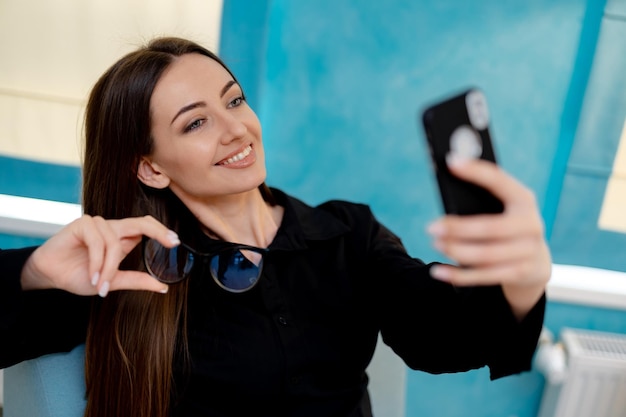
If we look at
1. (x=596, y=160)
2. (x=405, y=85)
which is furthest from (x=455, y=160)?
(x=596, y=160)

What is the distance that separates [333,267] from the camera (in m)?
1.23

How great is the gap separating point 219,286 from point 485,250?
2.30 ft

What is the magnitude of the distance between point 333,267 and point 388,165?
729 mm

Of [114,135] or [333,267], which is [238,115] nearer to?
[114,135]

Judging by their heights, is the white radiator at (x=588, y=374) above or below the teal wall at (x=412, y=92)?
below

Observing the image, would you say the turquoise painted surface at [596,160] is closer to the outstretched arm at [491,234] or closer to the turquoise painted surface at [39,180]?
the outstretched arm at [491,234]

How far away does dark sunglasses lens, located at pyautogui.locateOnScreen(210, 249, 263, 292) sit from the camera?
108 centimetres

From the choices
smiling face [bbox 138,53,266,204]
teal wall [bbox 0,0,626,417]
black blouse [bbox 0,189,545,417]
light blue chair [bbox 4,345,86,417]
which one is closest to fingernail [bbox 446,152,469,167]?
black blouse [bbox 0,189,545,417]

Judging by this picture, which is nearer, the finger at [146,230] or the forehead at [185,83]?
the finger at [146,230]

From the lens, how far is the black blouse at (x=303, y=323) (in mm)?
1002

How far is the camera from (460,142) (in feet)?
1.93

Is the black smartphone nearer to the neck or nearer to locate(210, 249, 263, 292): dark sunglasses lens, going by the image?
locate(210, 249, 263, 292): dark sunglasses lens

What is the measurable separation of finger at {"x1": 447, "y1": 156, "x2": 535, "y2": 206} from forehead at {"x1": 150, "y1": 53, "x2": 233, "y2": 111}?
72cm

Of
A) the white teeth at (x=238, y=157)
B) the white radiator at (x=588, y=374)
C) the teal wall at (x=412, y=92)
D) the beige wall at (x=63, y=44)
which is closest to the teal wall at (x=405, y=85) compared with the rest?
the teal wall at (x=412, y=92)
